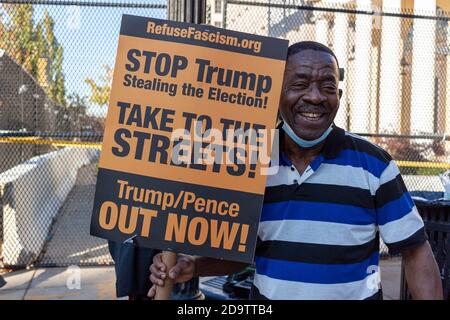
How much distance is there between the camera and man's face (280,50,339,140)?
218cm

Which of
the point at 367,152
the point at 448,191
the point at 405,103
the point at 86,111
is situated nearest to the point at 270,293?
the point at 367,152

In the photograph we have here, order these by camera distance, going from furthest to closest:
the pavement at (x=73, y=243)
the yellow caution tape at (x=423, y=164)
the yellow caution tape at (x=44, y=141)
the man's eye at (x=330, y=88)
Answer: the yellow caution tape at (x=423, y=164) → the pavement at (x=73, y=243) → the yellow caution tape at (x=44, y=141) → the man's eye at (x=330, y=88)

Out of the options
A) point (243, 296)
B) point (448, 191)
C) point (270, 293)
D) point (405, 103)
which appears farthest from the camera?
point (405, 103)

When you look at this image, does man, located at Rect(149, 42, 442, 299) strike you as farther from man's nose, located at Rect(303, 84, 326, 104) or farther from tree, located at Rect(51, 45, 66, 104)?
tree, located at Rect(51, 45, 66, 104)

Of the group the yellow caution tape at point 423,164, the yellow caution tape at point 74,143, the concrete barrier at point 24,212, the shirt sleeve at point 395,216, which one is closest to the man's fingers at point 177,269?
the shirt sleeve at point 395,216

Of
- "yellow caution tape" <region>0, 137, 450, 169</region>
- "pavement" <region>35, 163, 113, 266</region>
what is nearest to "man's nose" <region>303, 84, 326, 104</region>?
"yellow caution tape" <region>0, 137, 450, 169</region>

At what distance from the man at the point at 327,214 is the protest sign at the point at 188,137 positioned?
3.5 inches

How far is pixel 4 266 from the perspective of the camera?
21.7ft

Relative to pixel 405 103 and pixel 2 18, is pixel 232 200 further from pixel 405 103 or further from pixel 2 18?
pixel 405 103

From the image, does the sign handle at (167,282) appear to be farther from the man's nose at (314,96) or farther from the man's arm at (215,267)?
the man's nose at (314,96)

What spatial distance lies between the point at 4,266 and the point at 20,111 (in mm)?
1751

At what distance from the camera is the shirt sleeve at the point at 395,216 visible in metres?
2.11

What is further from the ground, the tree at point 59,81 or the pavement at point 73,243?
the tree at point 59,81

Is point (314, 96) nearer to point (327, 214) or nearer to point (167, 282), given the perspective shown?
point (327, 214)
